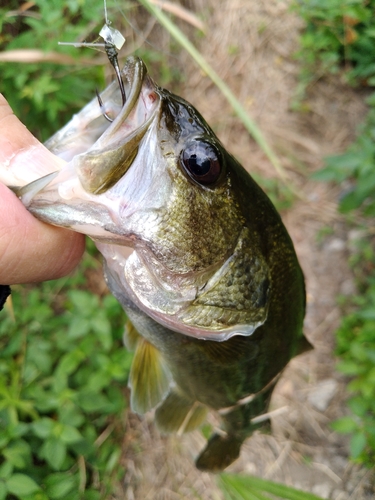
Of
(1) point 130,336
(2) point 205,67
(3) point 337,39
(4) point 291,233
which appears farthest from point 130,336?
(3) point 337,39

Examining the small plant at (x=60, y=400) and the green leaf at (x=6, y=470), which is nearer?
the green leaf at (x=6, y=470)

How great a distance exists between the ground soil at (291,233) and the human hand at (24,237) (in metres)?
1.73

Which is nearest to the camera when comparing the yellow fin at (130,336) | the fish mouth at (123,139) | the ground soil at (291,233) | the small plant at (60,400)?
the fish mouth at (123,139)

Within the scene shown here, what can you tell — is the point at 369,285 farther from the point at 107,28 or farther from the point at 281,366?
the point at 107,28

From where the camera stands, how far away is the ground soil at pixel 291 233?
250 centimetres

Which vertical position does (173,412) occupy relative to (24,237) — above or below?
below

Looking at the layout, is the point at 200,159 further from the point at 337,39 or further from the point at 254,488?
the point at 337,39

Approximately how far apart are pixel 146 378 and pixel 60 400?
0.57m

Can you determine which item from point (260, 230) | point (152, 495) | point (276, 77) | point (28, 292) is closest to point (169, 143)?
point (260, 230)

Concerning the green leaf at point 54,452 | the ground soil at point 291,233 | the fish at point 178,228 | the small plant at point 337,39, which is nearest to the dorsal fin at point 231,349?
the fish at point 178,228

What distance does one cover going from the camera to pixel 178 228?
3.34ft

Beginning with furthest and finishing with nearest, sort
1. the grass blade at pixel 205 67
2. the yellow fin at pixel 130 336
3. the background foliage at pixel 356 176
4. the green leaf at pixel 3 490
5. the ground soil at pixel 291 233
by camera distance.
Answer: the ground soil at pixel 291 233 < the background foliage at pixel 356 176 < the grass blade at pixel 205 67 < the yellow fin at pixel 130 336 < the green leaf at pixel 3 490

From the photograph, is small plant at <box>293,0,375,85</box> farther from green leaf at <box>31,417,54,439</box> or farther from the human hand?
green leaf at <box>31,417,54,439</box>

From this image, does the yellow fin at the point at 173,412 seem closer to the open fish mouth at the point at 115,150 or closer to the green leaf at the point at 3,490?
the green leaf at the point at 3,490
